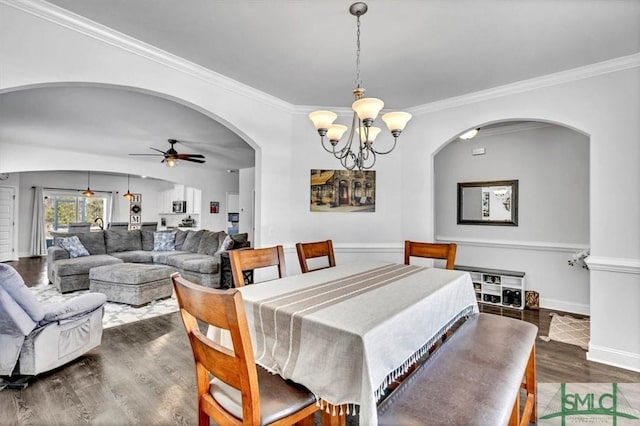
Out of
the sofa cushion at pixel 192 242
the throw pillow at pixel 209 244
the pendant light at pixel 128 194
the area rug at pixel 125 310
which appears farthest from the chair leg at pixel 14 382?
the pendant light at pixel 128 194

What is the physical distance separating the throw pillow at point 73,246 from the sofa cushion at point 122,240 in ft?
1.94

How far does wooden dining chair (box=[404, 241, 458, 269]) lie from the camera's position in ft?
7.84

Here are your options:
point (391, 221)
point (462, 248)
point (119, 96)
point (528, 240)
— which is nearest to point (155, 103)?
point (119, 96)

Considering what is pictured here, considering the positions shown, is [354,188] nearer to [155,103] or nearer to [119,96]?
[155,103]

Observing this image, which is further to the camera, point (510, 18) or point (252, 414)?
point (510, 18)

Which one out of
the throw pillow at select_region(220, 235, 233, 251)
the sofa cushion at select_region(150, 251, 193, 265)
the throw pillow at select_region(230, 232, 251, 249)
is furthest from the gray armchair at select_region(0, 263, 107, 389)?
the sofa cushion at select_region(150, 251, 193, 265)

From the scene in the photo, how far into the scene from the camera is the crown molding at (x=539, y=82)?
2553 millimetres

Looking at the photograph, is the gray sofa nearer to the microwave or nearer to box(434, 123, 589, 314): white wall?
the microwave

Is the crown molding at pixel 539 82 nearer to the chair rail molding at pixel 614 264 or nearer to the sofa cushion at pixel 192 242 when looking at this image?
the chair rail molding at pixel 614 264

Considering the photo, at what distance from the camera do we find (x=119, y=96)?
3469mm

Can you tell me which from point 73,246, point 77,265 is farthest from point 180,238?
point 77,265

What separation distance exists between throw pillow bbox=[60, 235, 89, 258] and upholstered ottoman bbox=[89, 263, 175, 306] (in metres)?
1.39

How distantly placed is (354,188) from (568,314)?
9.96 ft

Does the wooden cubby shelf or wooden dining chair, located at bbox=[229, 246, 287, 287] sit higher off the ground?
wooden dining chair, located at bbox=[229, 246, 287, 287]
